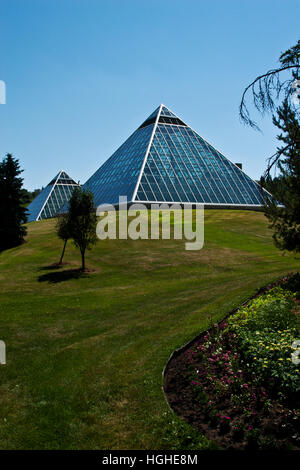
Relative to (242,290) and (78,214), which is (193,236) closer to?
(78,214)

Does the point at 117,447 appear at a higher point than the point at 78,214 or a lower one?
lower

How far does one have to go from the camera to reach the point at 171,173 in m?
57.1

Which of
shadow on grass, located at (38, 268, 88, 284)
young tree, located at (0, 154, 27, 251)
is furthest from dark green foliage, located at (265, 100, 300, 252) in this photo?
young tree, located at (0, 154, 27, 251)

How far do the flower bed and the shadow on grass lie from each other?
15.1 meters

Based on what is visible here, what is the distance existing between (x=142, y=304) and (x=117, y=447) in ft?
33.3

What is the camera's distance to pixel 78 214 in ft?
84.0

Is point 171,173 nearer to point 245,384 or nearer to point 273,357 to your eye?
point 273,357

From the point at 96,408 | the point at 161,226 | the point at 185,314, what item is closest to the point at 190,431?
the point at 96,408

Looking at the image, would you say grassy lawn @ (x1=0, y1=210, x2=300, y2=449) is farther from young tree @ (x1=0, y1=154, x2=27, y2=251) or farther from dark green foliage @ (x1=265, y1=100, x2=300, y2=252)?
young tree @ (x1=0, y1=154, x2=27, y2=251)

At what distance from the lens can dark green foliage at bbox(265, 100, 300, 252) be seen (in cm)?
1108

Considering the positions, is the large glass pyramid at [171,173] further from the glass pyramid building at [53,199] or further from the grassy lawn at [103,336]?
the grassy lawn at [103,336]

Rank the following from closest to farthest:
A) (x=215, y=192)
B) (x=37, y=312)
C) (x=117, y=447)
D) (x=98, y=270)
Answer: (x=117, y=447) < (x=37, y=312) < (x=98, y=270) < (x=215, y=192)

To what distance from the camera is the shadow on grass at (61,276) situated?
74.0 ft

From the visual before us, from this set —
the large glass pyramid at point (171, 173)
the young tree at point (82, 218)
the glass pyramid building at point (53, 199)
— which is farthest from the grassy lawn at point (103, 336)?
the glass pyramid building at point (53, 199)
